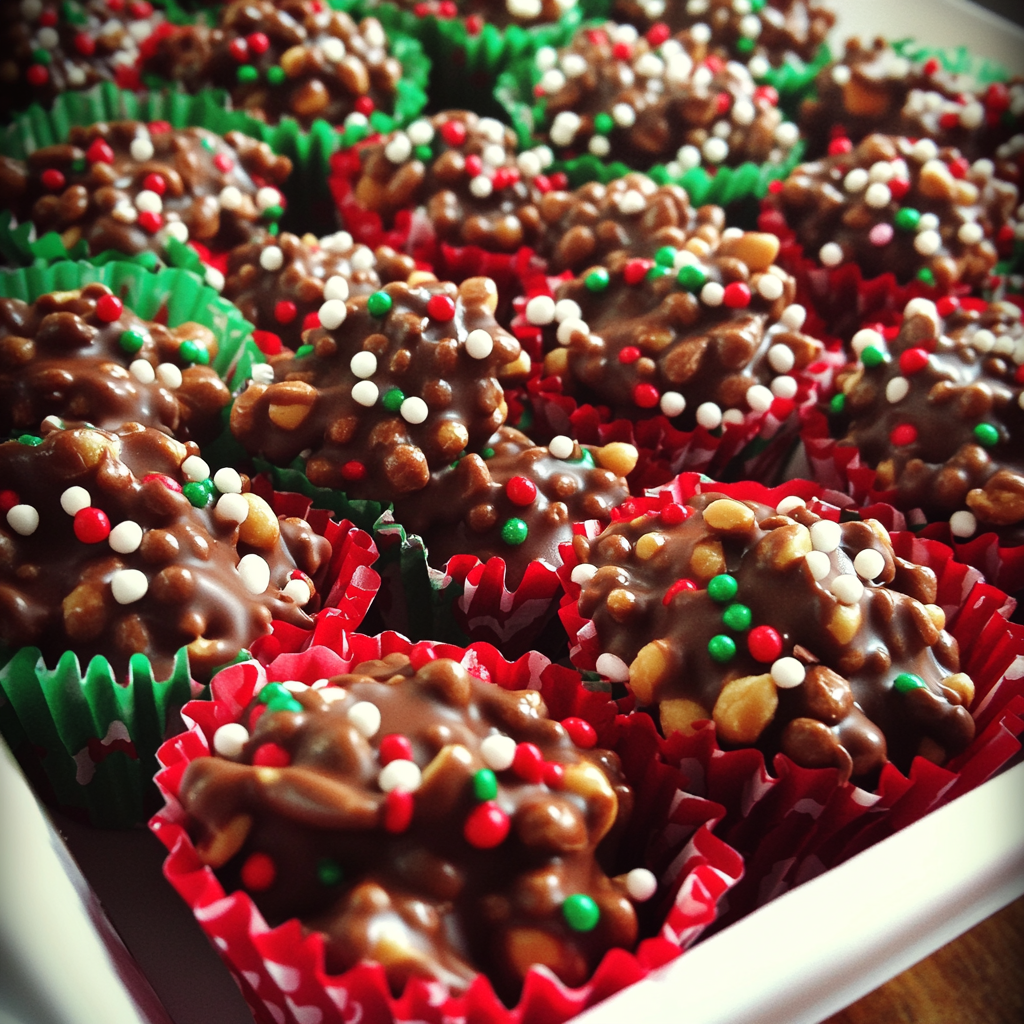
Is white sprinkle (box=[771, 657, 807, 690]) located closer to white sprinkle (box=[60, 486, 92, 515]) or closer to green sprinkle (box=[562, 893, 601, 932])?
green sprinkle (box=[562, 893, 601, 932])

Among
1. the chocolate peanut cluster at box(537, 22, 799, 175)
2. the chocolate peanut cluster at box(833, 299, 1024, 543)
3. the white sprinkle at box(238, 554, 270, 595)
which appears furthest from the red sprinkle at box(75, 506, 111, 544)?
the chocolate peanut cluster at box(537, 22, 799, 175)

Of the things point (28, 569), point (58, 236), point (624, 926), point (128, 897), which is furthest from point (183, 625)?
point (58, 236)

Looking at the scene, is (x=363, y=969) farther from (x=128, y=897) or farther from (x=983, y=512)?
(x=983, y=512)

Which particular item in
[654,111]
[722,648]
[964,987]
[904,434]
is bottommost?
[964,987]

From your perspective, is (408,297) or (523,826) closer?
(523,826)

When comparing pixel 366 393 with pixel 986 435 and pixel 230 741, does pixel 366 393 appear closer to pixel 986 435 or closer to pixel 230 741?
pixel 230 741

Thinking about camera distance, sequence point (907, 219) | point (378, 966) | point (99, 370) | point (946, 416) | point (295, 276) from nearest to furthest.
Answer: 1. point (378, 966)
2. point (99, 370)
3. point (946, 416)
4. point (295, 276)
5. point (907, 219)

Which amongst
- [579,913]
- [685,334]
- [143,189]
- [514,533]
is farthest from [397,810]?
[143,189]
